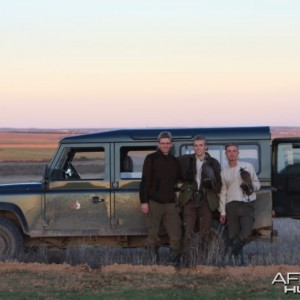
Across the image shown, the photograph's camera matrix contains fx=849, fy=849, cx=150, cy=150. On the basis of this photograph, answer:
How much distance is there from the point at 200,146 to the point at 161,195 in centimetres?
79

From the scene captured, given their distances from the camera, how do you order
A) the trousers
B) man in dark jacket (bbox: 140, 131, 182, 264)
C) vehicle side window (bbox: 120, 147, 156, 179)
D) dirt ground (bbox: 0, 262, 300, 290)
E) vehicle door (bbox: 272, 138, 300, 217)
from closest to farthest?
1. dirt ground (bbox: 0, 262, 300, 290)
2. man in dark jacket (bbox: 140, 131, 182, 264)
3. the trousers
4. vehicle side window (bbox: 120, 147, 156, 179)
5. vehicle door (bbox: 272, 138, 300, 217)

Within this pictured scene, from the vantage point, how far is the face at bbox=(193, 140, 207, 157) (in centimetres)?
1025

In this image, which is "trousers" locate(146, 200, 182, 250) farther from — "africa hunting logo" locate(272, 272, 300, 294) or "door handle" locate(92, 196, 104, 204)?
"africa hunting logo" locate(272, 272, 300, 294)

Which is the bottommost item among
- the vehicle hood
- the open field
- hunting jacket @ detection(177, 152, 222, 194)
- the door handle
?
the open field

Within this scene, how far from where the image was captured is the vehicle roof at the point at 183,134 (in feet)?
35.7

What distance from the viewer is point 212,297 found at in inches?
321

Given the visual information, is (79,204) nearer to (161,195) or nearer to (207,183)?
(161,195)

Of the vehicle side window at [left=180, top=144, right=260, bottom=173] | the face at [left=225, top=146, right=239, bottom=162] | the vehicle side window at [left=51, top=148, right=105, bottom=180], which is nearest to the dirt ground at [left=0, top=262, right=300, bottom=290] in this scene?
the face at [left=225, top=146, right=239, bottom=162]

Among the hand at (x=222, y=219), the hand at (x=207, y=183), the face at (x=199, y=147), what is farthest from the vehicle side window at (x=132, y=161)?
the hand at (x=222, y=219)

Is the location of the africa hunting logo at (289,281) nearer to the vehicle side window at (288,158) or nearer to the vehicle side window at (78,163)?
the vehicle side window at (288,158)

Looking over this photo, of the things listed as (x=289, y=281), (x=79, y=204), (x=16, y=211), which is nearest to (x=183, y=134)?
(x=79, y=204)

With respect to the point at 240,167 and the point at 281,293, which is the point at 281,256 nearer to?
the point at 240,167

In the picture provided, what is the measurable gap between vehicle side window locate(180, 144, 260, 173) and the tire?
2392mm

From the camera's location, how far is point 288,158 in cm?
1124
